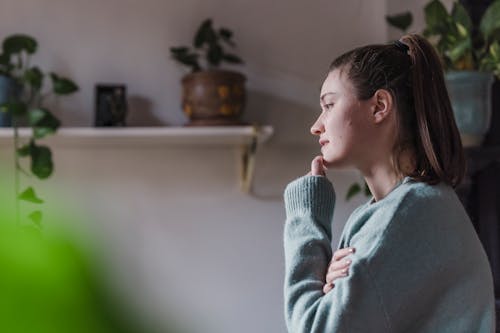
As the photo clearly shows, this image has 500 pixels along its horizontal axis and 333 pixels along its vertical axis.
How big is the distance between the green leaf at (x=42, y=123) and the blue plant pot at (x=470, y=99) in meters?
1.06

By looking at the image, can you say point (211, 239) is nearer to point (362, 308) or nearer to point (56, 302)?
point (56, 302)

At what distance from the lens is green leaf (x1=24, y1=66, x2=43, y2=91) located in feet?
6.25

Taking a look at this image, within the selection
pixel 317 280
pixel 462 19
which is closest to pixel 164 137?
pixel 462 19

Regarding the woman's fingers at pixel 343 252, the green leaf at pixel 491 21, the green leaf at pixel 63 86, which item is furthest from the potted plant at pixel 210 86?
the woman's fingers at pixel 343 252

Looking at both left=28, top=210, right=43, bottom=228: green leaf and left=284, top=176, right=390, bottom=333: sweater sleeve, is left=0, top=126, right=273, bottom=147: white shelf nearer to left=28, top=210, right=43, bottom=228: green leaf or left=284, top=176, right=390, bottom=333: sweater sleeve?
left=28, top=210, right=43, bottom=228: green leaf

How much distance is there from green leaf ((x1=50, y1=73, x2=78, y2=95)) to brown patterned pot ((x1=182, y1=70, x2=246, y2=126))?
0.32 metres

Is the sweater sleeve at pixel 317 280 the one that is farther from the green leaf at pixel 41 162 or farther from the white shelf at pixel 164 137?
the green leaf at pixel 41 162

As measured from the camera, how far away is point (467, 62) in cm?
182

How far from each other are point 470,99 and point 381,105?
3.16 feet

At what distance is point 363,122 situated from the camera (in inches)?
35.6

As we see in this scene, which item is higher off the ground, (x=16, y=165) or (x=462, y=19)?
(x=462, y=19)

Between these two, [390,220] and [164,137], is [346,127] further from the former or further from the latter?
[164,137]

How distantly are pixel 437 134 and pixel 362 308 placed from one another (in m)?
0.25

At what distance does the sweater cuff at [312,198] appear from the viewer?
0.92 m
